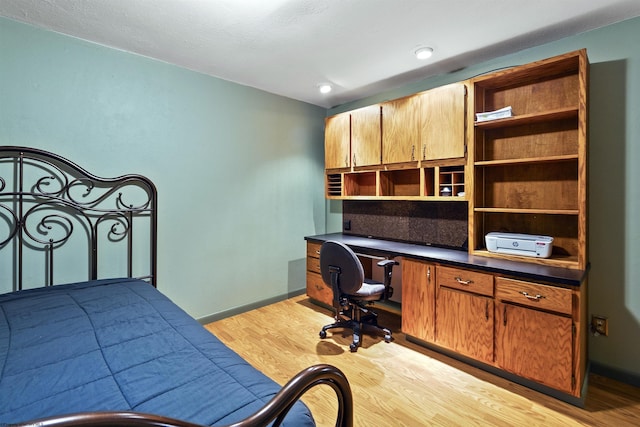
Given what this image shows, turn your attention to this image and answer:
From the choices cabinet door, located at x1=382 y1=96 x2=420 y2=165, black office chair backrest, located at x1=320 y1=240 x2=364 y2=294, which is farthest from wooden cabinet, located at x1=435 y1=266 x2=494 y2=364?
cabinet door, located at x1=382 y1=96 x2=420 y2=165

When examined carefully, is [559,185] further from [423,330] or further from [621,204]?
[423,330]

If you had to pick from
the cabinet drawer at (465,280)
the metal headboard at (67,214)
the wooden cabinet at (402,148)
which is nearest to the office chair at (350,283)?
the cabinet drawer at (465,280)

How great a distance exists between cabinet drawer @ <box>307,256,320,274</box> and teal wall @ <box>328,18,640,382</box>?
2299 millimetres

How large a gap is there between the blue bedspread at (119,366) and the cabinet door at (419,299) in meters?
1.68

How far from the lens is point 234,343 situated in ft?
8.46

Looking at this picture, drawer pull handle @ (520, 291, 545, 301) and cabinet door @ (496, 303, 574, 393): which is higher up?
drawer pull handle @ (520, 291, 545, 301)

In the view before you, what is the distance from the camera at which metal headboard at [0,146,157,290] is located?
201 centimetres

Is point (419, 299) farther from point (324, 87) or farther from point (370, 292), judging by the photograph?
point (324, 87)

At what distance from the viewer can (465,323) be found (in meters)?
2.20

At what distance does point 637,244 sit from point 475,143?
1.23 metres

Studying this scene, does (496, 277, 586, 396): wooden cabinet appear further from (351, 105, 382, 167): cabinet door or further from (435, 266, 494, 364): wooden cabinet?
(351, 105, 382, 167): cabinet door

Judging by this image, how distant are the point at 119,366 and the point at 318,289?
2.35 m

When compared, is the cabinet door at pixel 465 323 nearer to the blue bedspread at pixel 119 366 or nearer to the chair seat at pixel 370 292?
the chair seat at pixel 370 292

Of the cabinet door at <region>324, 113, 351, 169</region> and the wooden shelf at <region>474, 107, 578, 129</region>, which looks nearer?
the wooden shelf at <region>474, 107, 578, 129</region>
